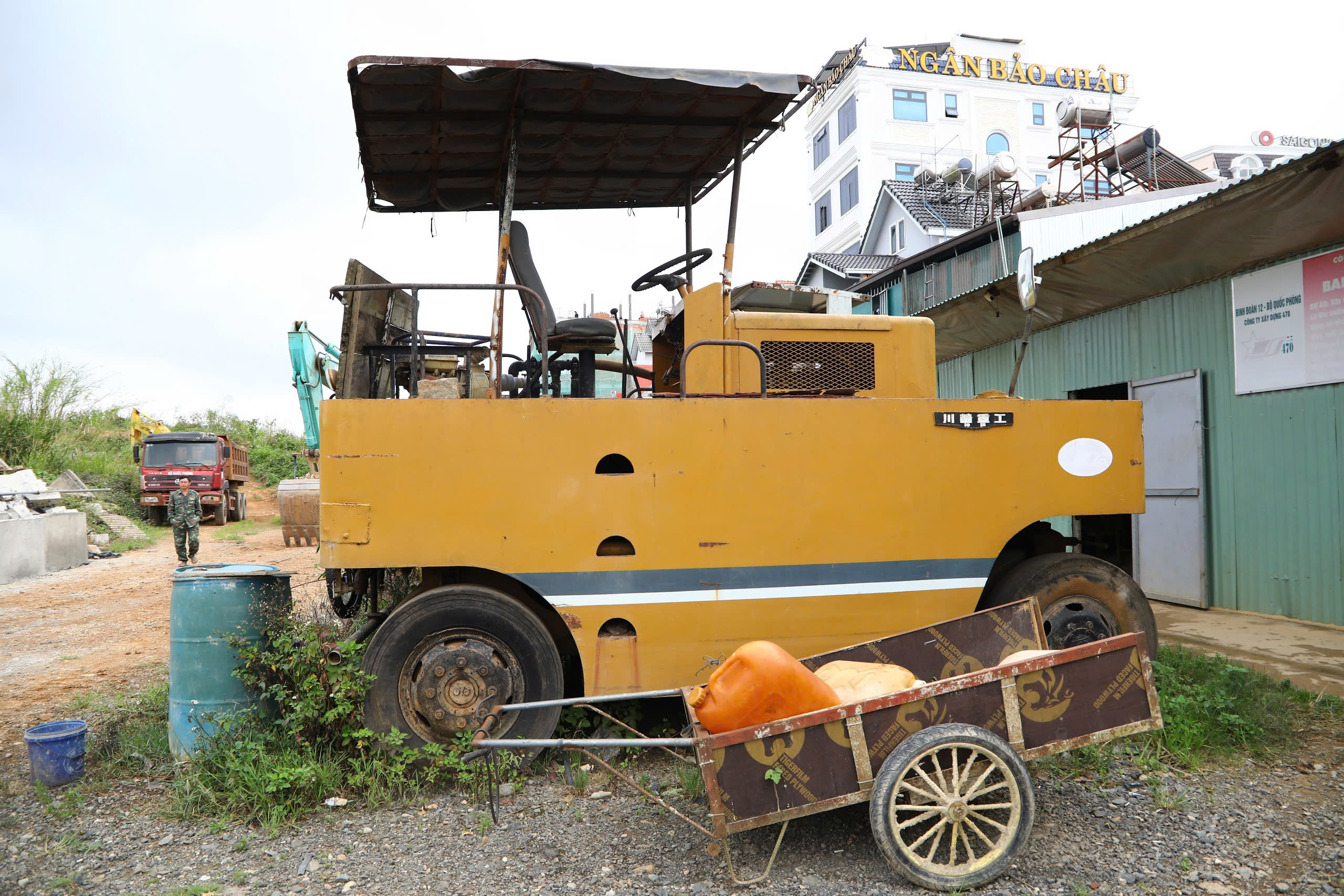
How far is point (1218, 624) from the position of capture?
7.53 metres

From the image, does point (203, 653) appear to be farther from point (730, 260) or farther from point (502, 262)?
point (730, 260)

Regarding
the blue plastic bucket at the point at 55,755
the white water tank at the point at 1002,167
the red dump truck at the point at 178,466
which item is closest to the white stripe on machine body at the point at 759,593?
the blue plastic bucket at the point at 55,755

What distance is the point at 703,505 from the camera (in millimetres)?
4457

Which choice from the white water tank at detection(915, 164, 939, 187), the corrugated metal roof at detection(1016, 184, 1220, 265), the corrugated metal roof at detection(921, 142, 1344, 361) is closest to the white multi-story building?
the white water tank at detection(915, 164, 939, 187)

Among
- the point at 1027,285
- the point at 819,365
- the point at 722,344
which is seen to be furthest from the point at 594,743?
the point at 1027,285

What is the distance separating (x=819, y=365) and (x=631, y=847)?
2853 mm

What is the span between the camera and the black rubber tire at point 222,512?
25766 mm

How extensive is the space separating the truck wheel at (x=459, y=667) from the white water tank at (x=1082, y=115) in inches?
751

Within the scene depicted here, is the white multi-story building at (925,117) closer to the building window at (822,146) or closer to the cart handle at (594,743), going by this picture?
the building window at (822,146)

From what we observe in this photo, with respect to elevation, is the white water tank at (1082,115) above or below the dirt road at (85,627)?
above

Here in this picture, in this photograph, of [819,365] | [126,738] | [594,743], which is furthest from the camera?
[819,365]

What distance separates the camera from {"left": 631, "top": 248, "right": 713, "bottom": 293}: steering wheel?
5738mm

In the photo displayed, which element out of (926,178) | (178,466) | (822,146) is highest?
(822,146)

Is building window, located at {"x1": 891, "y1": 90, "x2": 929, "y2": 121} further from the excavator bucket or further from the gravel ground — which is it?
the gravel ground
